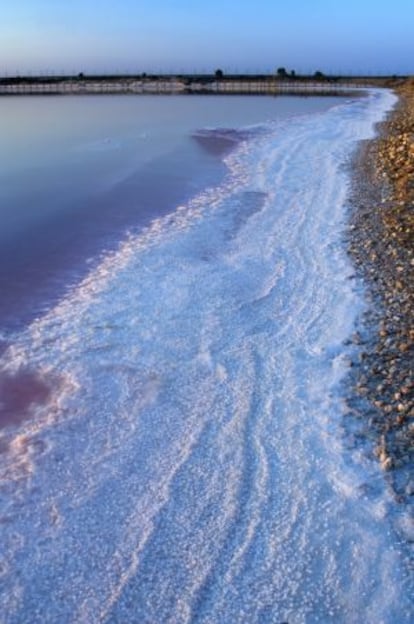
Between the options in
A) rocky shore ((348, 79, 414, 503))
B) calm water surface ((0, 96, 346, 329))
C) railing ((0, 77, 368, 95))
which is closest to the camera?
rocky shore ((348, 79, 414, 503))

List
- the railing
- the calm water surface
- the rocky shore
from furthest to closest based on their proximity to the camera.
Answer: the railing
the calm water surface
the rocky shore

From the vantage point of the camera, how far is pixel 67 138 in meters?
25.9

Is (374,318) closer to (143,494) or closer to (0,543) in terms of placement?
(143,494)

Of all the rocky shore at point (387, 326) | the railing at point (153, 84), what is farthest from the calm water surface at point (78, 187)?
the railing at point (153, 84)

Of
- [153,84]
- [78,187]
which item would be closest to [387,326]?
[78,187]

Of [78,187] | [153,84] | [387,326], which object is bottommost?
[387,326]

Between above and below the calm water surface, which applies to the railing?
above

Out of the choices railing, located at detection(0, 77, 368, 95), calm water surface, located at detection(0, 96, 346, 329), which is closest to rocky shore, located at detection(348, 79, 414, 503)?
calm water surface, located at detection(0, 96, 346, 329)

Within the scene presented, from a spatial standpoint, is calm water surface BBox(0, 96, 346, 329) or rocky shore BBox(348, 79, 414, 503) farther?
calm water surface BBox(0, 96, 346, 329)

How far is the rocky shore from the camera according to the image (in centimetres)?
524

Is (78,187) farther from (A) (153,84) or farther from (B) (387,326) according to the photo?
(A) (153,84)

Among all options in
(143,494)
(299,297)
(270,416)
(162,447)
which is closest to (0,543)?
(143,494)

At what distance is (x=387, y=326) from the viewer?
711 centimetres

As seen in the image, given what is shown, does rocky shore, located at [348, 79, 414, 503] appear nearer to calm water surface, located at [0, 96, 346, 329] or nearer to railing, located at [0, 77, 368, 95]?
calm water surface, located at [0, 96, 346, 329]
